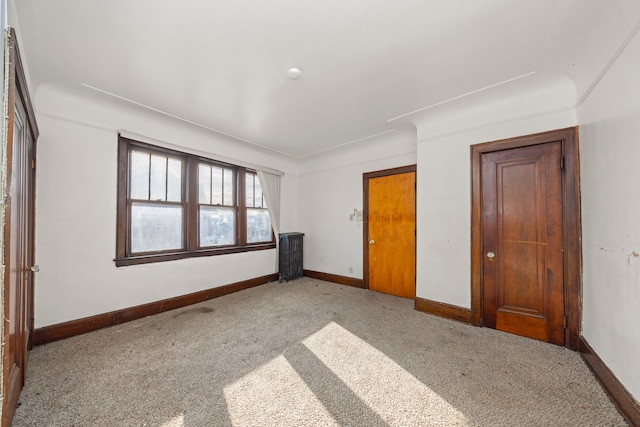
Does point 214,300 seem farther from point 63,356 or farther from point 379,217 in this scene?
point 379,217

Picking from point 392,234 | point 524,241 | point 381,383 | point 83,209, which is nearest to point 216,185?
→ point 83,209

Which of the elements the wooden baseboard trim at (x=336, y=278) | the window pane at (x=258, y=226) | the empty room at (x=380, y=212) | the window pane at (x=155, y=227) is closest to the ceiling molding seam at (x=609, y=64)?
the empty room at (x=380, y=212)

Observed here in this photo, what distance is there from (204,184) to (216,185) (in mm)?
219

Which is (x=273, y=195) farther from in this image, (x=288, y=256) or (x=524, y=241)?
(x=524, y=241)

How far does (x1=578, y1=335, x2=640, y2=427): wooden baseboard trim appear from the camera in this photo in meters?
1.43

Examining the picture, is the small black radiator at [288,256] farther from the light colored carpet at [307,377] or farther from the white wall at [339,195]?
the light colored carpet at [307,377]

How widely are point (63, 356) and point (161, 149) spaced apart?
8.06 feet

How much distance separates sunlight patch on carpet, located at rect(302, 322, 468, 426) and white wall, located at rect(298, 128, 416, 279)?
6.83 feet

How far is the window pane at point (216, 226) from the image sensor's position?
3.82m

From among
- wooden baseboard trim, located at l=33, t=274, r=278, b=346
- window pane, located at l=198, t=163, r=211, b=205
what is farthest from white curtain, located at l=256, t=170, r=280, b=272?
wooden baseboard trim, located at l=33, t=274, r=278, b=346

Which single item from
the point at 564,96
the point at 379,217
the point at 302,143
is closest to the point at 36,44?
the point at 302,143

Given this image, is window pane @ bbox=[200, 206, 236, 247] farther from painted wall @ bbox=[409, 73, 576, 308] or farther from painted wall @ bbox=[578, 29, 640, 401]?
painted wall @ bbox=[578, 29, 640, 401]

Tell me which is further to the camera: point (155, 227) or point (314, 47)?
point (155, 227)

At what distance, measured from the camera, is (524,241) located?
101 inches
